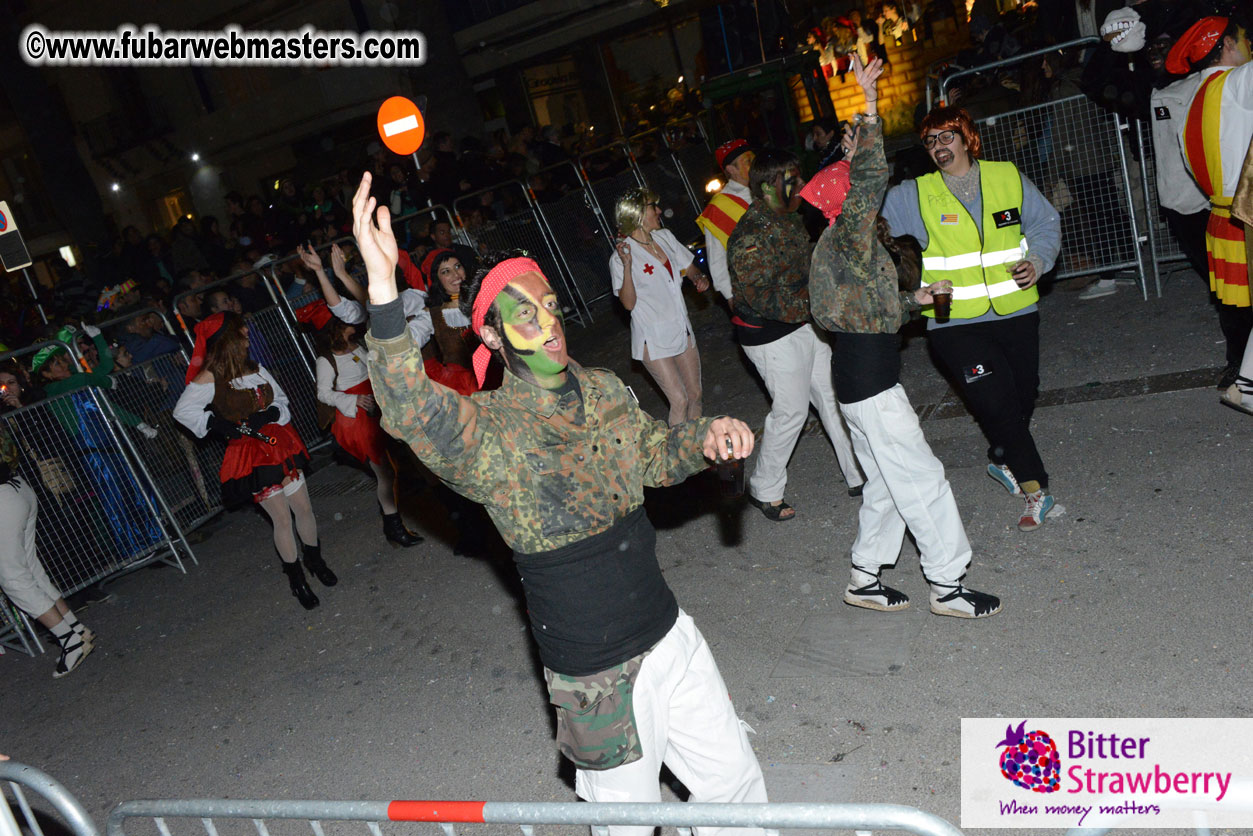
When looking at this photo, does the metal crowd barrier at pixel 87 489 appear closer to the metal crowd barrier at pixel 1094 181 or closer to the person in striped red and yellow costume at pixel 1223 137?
the metal crowd barrier at pixel 1094 181

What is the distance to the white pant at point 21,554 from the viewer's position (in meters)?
6.58

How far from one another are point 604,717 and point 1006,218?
11.2 feet

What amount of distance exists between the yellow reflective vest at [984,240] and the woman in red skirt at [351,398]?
3.86 metres

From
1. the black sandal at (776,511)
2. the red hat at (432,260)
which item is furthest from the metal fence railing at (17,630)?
the black sandal at (776,511)

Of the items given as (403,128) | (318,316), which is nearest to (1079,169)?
(318,316)

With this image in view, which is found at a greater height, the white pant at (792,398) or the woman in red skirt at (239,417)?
the woman in red skirt at (239,417)

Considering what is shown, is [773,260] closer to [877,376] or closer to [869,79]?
[877,376]

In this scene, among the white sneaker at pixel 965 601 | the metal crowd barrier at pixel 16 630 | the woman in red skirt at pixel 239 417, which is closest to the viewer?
the white sneaker at pixel 965 601

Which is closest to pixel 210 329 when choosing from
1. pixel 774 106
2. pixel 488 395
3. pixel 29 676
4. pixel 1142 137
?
pixel 29 676

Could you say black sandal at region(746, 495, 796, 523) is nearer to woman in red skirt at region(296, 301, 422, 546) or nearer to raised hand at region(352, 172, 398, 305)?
woman in red skirt at region(296, 301, 422, 546)

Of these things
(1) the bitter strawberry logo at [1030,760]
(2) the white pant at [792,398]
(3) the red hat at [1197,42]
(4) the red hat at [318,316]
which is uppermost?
(3) the red hat at [1197,42]

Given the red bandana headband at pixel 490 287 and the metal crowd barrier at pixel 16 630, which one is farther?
the metal crowd barrier at pixel 16 630

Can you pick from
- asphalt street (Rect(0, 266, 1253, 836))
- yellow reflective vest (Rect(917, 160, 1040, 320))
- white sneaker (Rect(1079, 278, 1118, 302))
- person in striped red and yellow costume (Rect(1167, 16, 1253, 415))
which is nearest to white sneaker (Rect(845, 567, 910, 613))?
asphalt street (Rect(0, 266, 1253, 836))

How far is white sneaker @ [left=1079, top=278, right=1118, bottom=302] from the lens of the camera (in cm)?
839
